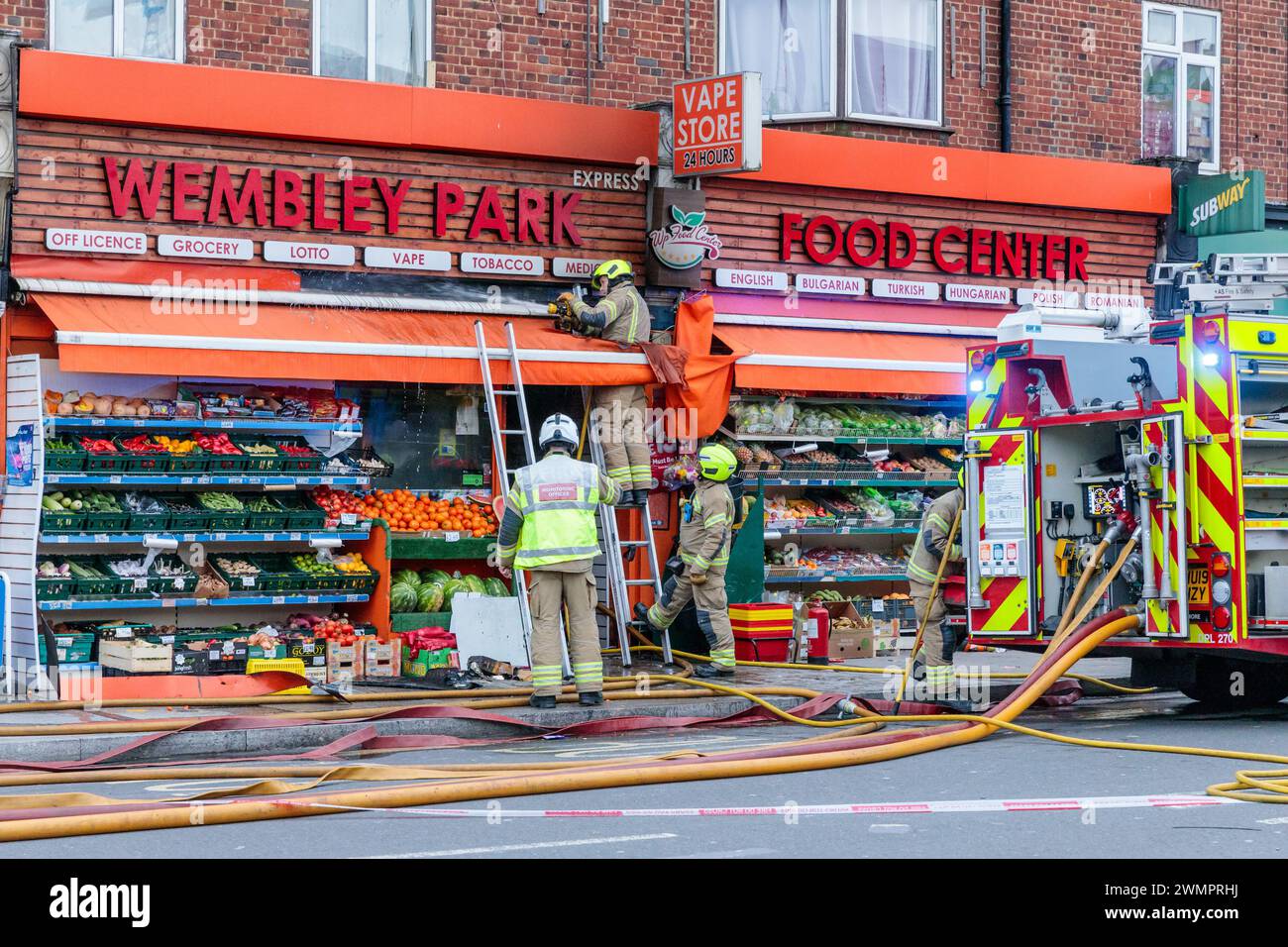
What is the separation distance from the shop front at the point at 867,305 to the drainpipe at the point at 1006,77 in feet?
2.16

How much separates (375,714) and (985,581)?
421 centimetres

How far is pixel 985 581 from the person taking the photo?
1284 centimetres

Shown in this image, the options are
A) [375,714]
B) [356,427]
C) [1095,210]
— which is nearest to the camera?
[375,714]

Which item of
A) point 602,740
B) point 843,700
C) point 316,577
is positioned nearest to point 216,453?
point 316,577

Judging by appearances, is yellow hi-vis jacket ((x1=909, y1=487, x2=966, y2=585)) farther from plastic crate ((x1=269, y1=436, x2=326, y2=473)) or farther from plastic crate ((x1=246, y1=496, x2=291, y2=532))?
plastic crate ((x1=246, y1=496, x2=291, y2=532))

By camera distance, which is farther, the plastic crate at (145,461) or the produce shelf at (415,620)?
the produce shelf at (415,620)

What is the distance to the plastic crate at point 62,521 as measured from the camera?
13.3 metres

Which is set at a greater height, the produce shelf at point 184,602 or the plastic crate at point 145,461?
the plastic crate at point 145,461

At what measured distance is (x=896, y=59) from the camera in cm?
1848

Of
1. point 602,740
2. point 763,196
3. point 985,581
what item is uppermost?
point 763,196

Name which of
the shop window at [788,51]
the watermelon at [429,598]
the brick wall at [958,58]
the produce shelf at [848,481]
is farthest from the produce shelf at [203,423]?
the shop window at [788,51]

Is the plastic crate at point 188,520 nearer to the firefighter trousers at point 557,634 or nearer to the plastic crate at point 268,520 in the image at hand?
the plastic crate at point 268,520

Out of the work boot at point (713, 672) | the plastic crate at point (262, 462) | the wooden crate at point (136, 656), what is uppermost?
the plastic crate at point (262, 462)
